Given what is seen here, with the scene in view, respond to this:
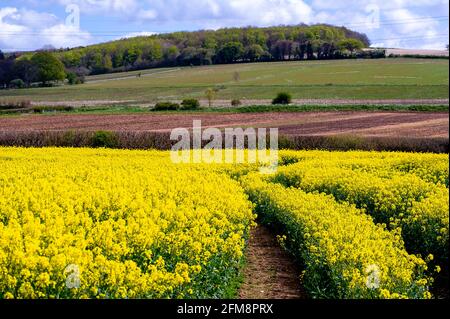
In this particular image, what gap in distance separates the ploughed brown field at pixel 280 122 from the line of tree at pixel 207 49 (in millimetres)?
3226

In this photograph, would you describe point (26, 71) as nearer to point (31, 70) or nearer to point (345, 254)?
point (31, 70)

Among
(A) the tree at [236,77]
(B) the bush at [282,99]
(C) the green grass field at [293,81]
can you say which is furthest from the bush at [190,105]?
(A) the tree at [236,77]

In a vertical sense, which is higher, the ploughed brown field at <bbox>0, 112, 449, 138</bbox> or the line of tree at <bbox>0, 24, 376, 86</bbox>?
the line of tree at <bbox>0, 24, 376, 86</bbox>

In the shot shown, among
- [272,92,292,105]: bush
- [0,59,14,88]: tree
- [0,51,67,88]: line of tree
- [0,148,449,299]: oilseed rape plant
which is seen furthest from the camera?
[272,92,292,105]: bush

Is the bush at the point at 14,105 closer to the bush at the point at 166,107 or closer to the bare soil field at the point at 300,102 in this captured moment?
the bare soil field at the point at 300,102

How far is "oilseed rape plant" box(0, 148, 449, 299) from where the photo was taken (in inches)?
275

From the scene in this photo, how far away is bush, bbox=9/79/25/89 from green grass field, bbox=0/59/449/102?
17.1m

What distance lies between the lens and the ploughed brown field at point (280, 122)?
36.9 metres

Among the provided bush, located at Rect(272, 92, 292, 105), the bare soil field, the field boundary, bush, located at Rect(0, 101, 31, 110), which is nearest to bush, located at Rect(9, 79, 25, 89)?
bush, located at Rect(0, 101, 31, 110)

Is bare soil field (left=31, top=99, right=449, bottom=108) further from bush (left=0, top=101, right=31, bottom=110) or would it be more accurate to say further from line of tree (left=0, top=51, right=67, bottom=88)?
line of tree (left=0, top=51, right=67, bottom=88)

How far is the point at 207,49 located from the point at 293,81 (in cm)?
1364

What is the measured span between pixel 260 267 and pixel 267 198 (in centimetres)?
335

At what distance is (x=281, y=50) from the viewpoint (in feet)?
214
